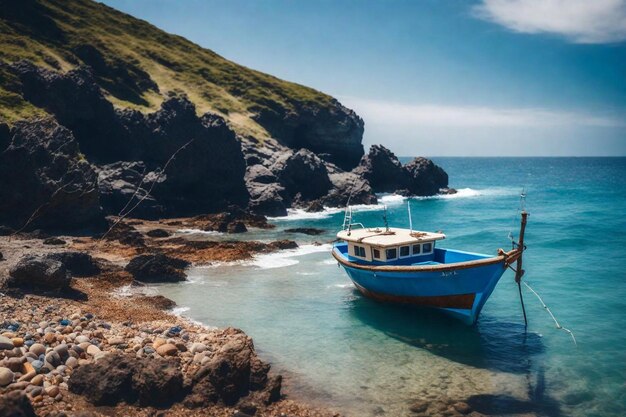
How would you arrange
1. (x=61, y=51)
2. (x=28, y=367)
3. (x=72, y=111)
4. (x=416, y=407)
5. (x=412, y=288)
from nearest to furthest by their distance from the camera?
(x=28, y=367) → (x=416, y=407) → (x=412, y=288) → (x=72, y=111) → (x=61, y=51)

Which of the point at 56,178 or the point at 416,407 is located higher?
the point at 56,178

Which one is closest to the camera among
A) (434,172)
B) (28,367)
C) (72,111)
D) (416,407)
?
(28,367)

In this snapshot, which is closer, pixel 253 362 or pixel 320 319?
pixel 253 362

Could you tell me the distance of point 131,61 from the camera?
338ft

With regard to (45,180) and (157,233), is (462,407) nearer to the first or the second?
(157,233)

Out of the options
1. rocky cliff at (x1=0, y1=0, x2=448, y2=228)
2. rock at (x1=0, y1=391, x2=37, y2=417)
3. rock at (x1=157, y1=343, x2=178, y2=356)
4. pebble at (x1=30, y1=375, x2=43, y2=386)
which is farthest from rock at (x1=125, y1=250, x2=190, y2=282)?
rock at (x1=0, y1=391, x2=37, y2=417)

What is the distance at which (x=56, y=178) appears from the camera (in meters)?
44.2

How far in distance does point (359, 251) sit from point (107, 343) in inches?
580

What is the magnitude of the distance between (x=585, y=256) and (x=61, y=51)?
297 ft

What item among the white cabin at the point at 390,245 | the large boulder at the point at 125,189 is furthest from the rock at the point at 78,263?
the large boulder at the point at 125,189

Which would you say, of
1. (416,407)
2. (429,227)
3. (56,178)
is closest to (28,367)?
(416,407)

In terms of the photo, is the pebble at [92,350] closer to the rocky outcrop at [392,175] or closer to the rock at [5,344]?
the rock at [5,344]

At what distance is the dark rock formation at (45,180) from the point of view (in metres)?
→ 41.7

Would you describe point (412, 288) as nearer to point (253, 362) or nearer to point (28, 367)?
point (253, 362)
